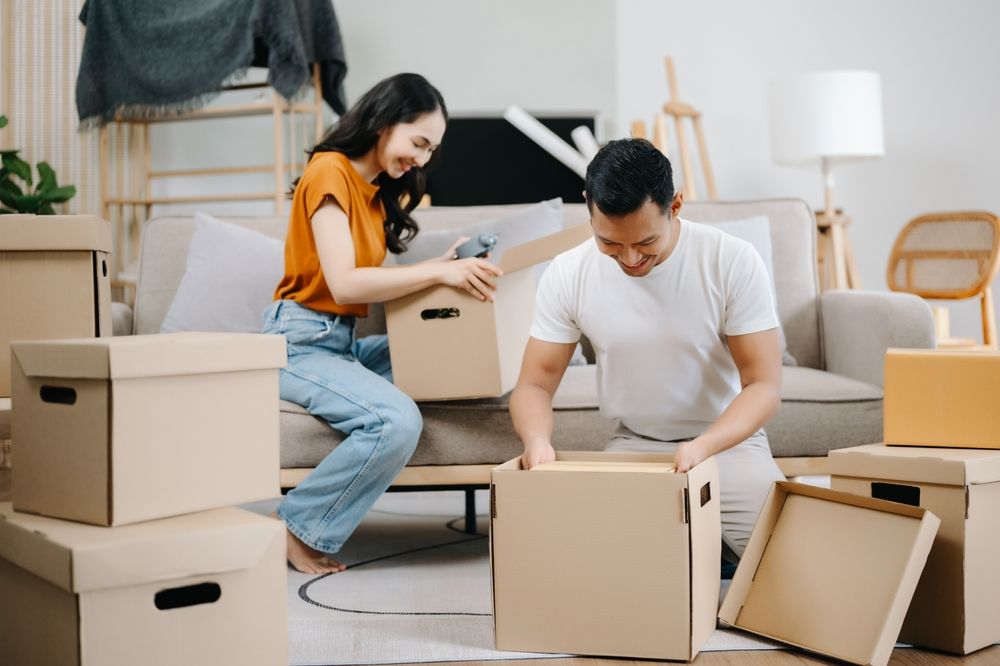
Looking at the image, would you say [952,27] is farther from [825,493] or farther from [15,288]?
[15,288]

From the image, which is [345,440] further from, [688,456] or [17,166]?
[17,166]

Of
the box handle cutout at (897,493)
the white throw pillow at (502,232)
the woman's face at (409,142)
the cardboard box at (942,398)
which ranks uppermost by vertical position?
the woman's face at (409,142)

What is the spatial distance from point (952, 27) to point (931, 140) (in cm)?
47

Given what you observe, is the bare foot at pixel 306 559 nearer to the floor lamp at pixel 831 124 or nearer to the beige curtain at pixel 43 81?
the floor lamp at pixel 831 124

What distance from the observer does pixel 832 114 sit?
366 centimetres

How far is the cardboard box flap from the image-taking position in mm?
1790

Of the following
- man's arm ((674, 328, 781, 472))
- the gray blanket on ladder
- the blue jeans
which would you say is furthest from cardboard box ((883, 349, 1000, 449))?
the gray blanket on ladder

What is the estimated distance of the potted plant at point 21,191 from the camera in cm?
362

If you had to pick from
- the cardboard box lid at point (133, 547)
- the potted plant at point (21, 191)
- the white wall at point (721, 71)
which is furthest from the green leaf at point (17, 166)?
the cardboard box lid at point (133, 547)

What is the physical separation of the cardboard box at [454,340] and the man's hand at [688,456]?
521 millimetres

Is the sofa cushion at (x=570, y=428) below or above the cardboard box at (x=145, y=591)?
above

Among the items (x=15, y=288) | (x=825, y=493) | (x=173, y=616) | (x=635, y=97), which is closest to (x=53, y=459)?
(x=173, y=616)

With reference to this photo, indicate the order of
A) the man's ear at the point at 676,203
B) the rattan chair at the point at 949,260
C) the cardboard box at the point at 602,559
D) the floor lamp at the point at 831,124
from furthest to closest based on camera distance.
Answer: the floor lamp at the point at 831,124 < the rattan chair at the point at 949,260 < the man's ear at the point at 676,203 < the cardboard box at the point at 602,559

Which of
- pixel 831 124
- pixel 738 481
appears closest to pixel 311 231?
pixel 738 481
